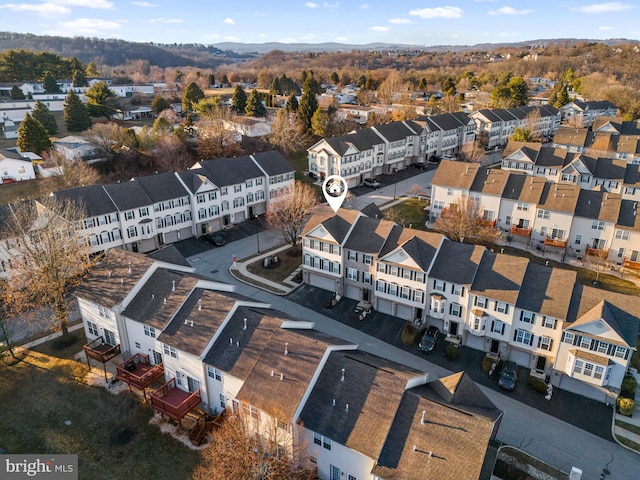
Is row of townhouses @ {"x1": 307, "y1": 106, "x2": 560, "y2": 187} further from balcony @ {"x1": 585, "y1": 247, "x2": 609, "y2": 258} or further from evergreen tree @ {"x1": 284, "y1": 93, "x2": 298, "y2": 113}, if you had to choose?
balcony @ {"x1": 585, "y1": 247, "x2": 609, "y2": 258}

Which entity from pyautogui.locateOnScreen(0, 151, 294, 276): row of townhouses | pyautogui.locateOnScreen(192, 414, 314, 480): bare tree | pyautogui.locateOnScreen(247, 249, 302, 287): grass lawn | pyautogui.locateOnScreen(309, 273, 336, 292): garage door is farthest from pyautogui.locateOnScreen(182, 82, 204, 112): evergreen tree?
pyautogui.locateOnScreen(192, 414, 314, 480): bare tree

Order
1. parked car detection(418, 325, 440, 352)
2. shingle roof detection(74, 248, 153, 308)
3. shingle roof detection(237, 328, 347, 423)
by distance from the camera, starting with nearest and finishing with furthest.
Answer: shingle roof detection(237, 328, 347, 423) → shingle roof detection(74, 248, 153, 308) → parked car detection(418, 325, 440, 352)

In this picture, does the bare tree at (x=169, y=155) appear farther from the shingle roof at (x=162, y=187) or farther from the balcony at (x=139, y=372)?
the balcony at (x=139, y=372)

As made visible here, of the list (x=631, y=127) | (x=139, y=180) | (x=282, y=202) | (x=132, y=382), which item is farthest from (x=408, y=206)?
(x=631, y=127)

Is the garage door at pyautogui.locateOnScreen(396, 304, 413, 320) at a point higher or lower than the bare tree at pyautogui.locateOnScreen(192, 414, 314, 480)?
lower

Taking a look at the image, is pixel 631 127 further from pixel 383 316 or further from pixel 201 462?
pixel 201 462

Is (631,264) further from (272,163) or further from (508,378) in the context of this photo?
(272,163)
